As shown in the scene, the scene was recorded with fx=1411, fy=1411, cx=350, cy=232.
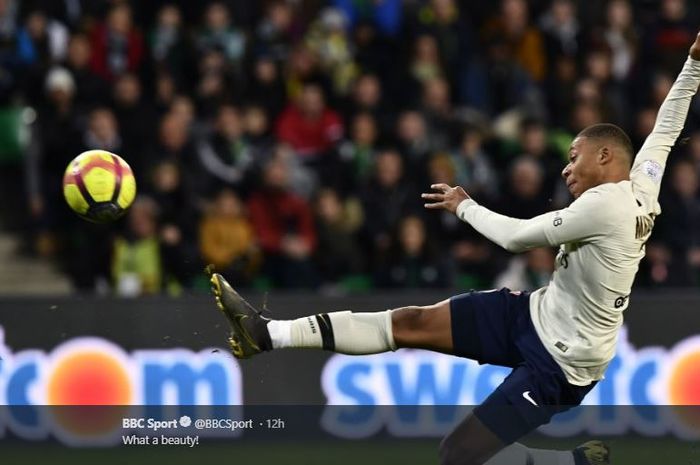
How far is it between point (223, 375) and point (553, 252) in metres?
3.29

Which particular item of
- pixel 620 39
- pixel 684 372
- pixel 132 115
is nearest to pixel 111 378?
pixel 132 115

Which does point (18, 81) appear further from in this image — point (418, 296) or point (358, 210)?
point (418, 296)

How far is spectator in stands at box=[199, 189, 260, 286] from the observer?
11.8 meters

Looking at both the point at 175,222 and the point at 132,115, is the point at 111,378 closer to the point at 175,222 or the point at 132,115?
the point at 175,222

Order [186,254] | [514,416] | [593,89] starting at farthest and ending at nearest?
1. [593,89]
2. [186,254]
3. [514,416]

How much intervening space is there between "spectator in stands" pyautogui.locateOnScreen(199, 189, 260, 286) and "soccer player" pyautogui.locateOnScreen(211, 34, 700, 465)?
4.66 m

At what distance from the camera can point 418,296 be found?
10578mm

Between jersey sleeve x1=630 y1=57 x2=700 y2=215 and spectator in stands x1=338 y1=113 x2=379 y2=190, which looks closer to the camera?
jersey sleeve x1=630 y1=57 x2=700 y2=215

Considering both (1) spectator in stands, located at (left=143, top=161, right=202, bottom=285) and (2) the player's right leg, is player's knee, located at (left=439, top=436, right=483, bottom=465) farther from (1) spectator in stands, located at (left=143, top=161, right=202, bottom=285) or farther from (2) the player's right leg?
(1) spectator in stands, located at (left=143, top=161, right=202, bottom=285)

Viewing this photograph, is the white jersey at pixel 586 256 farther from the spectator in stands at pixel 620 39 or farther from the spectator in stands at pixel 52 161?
the spectator in stands at pixel 620 39

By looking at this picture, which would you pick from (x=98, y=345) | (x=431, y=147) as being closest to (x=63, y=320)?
(x=98, y=345)

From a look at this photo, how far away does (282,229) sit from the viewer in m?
12.2

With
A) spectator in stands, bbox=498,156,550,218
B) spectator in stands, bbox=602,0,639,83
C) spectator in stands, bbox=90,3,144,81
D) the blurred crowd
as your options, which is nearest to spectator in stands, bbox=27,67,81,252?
the blurred crowd

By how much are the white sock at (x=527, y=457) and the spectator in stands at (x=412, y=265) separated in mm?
4919
